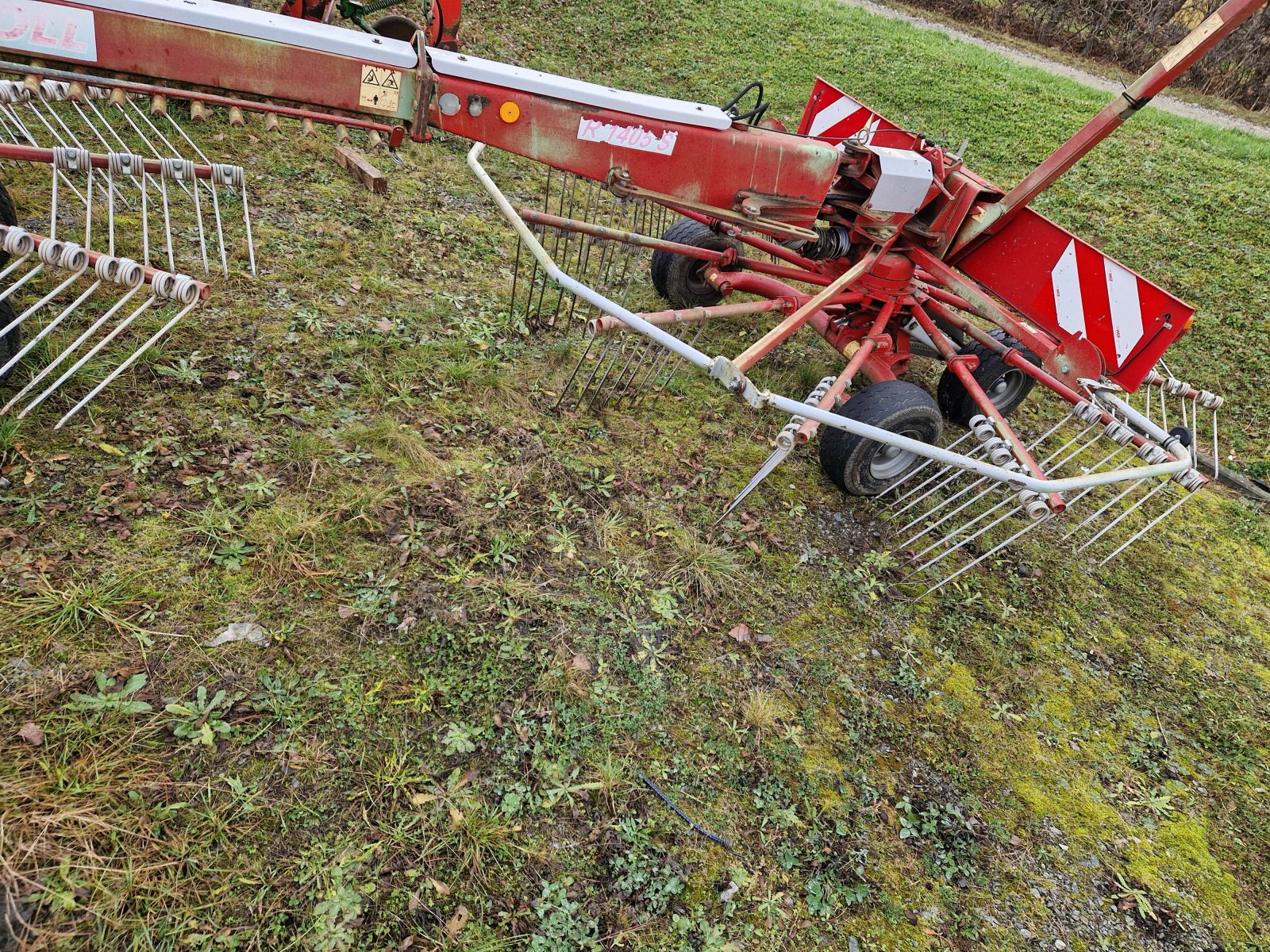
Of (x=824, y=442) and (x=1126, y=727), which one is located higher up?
(x=824, y=442)

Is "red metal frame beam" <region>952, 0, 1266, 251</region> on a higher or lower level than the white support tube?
higher

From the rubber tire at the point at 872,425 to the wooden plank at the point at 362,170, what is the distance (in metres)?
4.32

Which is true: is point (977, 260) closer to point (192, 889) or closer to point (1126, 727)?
point (1126, 727)

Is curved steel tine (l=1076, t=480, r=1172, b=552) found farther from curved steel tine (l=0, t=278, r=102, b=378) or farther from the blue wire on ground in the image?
curved steel tine (l=0, t=278, r=102, b=378)

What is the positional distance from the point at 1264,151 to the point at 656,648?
11529 millimetres

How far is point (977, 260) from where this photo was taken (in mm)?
4652

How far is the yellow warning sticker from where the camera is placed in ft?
9.50

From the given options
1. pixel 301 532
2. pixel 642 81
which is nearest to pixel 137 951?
pixel 301 532

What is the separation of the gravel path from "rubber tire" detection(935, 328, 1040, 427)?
9416 mm

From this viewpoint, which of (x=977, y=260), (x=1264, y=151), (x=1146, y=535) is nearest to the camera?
(x=977, y=260)

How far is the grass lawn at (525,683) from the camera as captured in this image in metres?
2.34

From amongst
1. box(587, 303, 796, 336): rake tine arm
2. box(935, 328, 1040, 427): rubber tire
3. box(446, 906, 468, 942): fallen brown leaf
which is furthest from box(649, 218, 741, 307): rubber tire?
box(446, 906, 468, 942): fallen brown leaf

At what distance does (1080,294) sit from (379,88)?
13.1ft

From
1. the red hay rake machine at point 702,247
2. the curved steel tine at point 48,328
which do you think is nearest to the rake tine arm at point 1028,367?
the red hay rake machine at point 702,247
